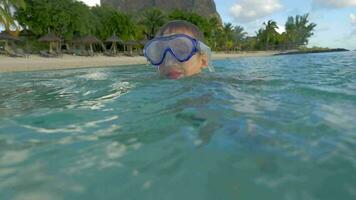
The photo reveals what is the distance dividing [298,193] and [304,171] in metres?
0.25

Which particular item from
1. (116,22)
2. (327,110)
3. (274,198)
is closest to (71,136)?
(274,198)

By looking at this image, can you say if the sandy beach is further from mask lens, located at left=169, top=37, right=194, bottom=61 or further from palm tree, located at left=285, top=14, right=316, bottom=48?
palm tree, located at left=285, top=14, right=316, bottom=48

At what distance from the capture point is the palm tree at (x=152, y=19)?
43.7 meters

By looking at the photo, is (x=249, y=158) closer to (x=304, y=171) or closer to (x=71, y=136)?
(x=304, y=171)

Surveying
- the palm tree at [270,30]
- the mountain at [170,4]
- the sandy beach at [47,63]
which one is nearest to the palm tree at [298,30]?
the palm tree at [270,30]

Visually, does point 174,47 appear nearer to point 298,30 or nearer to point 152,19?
point 152,19

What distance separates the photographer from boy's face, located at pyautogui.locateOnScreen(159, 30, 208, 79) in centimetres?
392

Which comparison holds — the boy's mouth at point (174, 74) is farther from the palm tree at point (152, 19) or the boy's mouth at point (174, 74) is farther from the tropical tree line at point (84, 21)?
the palm tree at point (152, 19)

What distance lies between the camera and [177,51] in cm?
378

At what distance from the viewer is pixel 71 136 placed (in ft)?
A: 6.86

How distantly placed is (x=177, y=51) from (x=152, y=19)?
41975mm

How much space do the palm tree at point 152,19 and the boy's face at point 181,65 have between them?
4056cm

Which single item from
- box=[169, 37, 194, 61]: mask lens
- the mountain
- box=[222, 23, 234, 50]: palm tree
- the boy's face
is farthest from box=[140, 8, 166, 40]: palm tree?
the mountain

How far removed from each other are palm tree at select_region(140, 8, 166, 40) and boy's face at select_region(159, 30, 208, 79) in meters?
40.6
